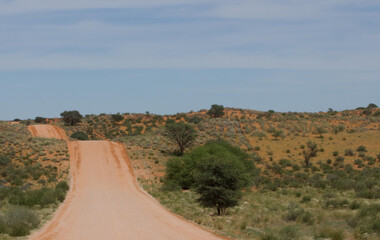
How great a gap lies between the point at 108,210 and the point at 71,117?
66337mm

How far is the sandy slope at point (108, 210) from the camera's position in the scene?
58.5ft

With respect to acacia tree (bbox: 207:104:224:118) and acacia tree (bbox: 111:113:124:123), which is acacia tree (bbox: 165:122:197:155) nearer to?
acacia tree (bbox: 111:113:124:123)

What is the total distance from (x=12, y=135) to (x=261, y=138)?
38697 mm

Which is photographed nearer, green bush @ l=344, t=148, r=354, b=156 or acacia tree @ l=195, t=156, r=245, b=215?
acacia tree @ l=195, t=156, r=245, b=215

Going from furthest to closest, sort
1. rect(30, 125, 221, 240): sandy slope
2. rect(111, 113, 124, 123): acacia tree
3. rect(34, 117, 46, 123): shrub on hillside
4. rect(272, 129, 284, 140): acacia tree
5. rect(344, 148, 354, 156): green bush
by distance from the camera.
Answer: rect(34, 117, 46, 123): shrub on hillside → rect(111, 113, 124, 123): acacia tree → rect(272, 129, 284, 140): acacia tree → rect(344, 148, 354, 156): green bush → rect(30, 125, 221, 240): sandy slope

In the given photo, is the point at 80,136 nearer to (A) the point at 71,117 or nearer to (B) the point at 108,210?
(A) the point at 71,117

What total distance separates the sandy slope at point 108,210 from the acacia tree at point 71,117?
38.8m

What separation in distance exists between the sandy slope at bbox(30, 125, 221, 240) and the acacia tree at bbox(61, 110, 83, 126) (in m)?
38.8

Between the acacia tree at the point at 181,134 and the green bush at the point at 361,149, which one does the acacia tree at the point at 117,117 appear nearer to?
the acacia tree at the point at 181,134

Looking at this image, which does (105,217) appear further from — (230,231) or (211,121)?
(211,121)

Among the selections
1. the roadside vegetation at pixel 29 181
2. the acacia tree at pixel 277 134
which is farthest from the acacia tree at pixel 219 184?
the acacia tree at pixel 277 134

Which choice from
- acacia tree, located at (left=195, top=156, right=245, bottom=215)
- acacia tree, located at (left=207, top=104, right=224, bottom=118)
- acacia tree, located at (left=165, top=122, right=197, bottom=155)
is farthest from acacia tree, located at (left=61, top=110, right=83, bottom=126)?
acacia tree, located at (left=195, top=156, right=245, bottom=215)

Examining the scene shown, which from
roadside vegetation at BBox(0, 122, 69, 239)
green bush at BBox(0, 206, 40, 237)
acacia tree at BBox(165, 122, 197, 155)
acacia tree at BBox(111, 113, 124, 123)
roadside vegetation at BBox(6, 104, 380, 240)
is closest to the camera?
green bush at BBox(0, 206, 40, 237)

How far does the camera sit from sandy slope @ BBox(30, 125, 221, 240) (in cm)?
1784
